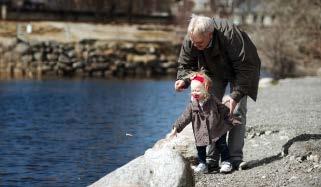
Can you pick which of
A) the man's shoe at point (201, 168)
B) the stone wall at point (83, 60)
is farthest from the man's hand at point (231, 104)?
the stone wall at point (83, 60)

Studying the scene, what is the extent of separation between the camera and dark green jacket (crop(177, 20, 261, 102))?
8688mm

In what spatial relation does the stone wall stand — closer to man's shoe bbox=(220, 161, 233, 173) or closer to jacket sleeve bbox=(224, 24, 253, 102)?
man's shoe bbox=(220, 161, 233, 173)

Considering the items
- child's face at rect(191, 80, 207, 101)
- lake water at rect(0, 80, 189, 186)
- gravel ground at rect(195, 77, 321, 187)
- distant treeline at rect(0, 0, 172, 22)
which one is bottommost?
distant treeline at rect(0, 0, 172, 22)

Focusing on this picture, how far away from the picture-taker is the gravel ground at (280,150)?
850 centimetres

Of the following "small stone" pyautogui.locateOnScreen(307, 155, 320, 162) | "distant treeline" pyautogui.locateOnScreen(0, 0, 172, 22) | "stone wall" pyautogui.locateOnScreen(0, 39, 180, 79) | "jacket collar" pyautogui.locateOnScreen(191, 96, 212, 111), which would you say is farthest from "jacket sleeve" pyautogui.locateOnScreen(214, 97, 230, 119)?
"distant treeline" pyautogui.locateOnScreen(0, 0, 172, 22)

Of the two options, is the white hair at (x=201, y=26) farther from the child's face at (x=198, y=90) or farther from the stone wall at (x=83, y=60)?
the stone wall at (x=83, y=60)

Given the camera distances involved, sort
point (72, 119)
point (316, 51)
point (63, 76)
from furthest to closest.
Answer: point (63, 76) → point (316, 51) → point (72, 119)

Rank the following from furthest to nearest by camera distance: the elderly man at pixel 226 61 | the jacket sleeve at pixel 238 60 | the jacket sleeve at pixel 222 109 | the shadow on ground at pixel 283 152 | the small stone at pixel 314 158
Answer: the shadow on ground at pixel 283 152 < the small stone at pixel 314 158 < the jacket sleeve at pixel 222 109 < the jacket sleeve at pixel 238 60 < the elderly man at pixel 226 61

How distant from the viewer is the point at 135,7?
277 feet

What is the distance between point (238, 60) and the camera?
343 inches

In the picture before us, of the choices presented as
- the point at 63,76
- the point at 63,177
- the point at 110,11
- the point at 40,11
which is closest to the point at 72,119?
the point at 63,177

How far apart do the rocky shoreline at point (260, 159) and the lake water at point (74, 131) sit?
162 centimetres

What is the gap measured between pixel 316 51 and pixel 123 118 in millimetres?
16235

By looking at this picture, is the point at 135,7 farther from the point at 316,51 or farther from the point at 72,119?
the point at 72,119
